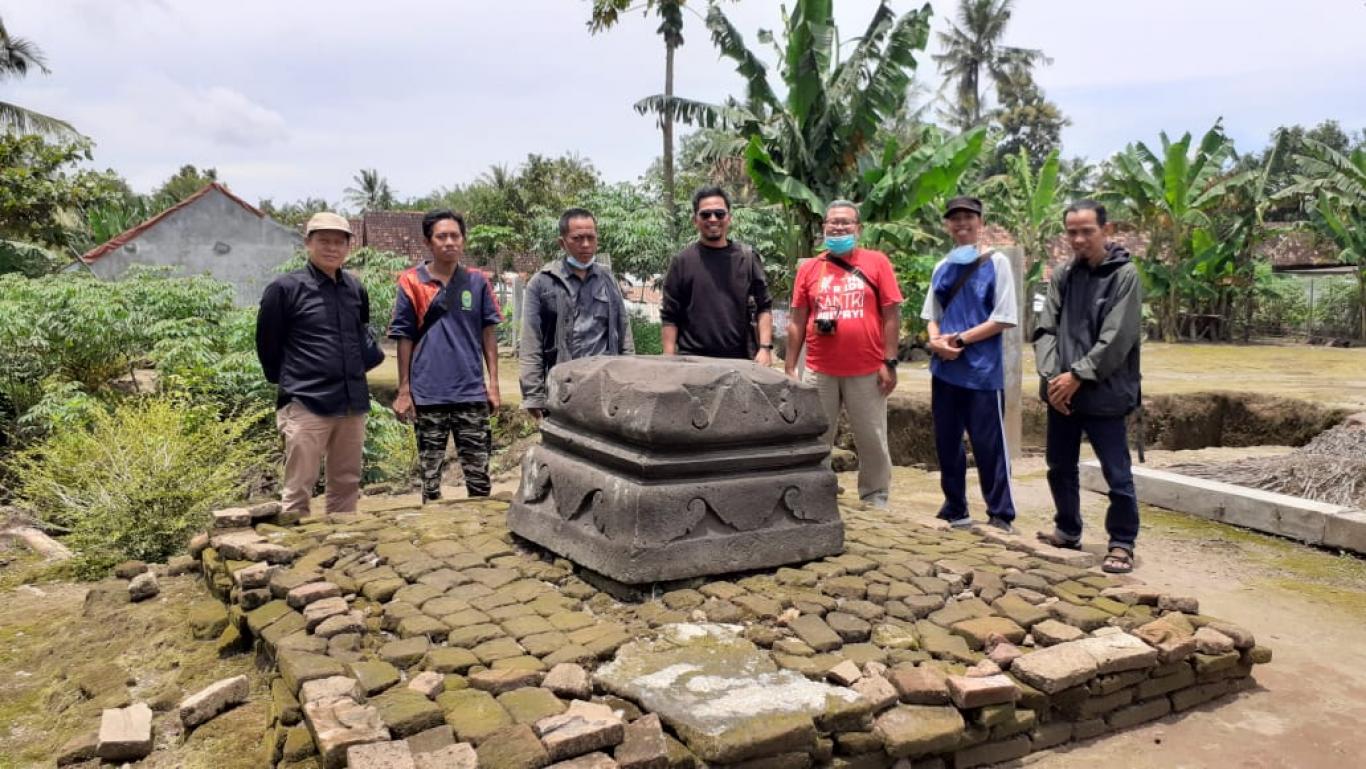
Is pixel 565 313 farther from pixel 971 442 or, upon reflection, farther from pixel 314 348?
pixel 971 442

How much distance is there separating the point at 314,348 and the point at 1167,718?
12.0ft

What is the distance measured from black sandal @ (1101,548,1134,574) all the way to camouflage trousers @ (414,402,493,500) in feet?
9.98

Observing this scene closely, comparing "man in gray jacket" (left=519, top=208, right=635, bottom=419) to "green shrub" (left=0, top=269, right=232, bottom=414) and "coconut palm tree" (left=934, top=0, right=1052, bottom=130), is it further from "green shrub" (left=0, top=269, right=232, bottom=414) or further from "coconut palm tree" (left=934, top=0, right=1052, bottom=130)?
"coconut palm tree" (left=934, top=0, right=1052, bottom=130)

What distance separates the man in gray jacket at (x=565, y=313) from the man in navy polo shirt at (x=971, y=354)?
5.25 feet

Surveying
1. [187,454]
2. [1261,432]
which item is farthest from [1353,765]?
[1261,432]

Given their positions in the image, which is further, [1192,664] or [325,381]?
[325,381]

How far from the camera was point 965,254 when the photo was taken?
14.2ft

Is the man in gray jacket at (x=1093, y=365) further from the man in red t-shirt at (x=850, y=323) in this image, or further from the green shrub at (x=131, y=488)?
the green shrub at (x=131, y=488)

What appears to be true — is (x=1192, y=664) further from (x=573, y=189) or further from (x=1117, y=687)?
(x=573, y=189)

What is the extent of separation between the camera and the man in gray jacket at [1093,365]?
392 centimetres

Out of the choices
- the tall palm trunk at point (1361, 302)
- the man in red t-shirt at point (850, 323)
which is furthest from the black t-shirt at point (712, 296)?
the tall palm trunk at point (1361, 302)

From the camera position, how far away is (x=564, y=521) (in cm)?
367

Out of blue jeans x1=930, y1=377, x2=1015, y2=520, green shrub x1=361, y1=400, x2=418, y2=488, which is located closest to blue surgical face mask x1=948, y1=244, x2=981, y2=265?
blue jeans x1=930, y1=377, x2=1015, y2=520

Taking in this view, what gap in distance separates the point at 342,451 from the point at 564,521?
140 cm
